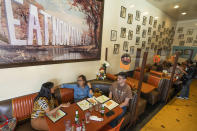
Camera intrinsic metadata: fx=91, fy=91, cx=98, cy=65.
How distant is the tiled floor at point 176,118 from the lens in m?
2.07

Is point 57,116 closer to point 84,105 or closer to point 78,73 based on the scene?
point 84,105

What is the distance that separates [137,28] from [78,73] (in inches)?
107

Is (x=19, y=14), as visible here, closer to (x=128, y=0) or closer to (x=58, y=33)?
(x=58, y=33)

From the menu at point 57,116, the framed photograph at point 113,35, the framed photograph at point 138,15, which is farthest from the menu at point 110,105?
the framed photograph at point 138,15

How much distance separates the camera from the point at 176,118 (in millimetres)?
2371

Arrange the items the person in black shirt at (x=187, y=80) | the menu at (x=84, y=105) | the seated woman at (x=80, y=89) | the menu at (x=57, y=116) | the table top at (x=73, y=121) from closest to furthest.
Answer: the table top at (x=73, y=121)
the menu at (x=57, y=116)
the menu at (x=84, y=105)
the seated woman at (x=80, y=89)
the person in black shirt at (x=187, y=80)

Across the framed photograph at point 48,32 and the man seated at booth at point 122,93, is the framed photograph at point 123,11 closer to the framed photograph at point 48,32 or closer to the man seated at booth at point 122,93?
the framed photograph at point 48,32

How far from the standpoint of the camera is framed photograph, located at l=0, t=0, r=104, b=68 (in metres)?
1.41

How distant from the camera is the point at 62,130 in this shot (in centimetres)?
110

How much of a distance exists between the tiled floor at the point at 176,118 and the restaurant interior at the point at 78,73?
24mm

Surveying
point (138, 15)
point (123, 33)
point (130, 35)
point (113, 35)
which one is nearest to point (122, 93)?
point (113, 35)

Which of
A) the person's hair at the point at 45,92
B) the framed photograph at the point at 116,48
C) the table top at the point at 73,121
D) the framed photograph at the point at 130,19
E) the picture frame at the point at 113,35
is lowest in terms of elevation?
the table top at the point at 73,121

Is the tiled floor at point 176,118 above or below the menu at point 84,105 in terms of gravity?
below

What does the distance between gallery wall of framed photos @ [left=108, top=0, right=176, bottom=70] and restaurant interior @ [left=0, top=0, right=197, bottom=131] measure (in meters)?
0.03
